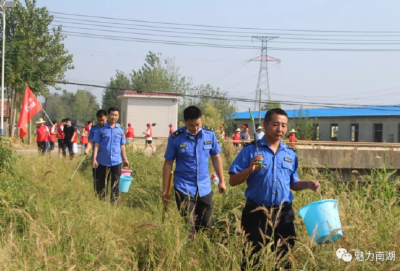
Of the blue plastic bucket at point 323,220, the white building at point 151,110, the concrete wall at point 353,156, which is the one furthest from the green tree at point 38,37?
the blue plastic bucket at point 323,220

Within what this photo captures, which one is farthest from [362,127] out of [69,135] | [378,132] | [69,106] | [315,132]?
[69,106]

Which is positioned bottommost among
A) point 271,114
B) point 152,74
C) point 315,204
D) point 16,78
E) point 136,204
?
point 136,204

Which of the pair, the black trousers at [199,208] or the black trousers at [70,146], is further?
the black trousers at [70,146]

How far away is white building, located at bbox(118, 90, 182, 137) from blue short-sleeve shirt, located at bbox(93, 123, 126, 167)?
3631cm

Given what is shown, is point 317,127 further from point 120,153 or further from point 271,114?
point 271,114

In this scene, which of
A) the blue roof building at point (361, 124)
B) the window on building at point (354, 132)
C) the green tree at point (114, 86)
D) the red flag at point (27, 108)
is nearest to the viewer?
the red flag at point (27, 108)

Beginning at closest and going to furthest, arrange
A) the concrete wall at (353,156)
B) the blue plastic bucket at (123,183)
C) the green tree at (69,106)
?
1. the blue plastic bucket at (123,183)
2. the concrete wall at (353,156)
3. the green tree at (69,106)

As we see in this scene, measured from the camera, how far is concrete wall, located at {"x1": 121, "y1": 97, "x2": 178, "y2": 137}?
45250 mm

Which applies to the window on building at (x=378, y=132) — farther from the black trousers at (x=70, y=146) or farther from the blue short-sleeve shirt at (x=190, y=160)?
the blue short-sleeve shirt at (x=190, y=160)

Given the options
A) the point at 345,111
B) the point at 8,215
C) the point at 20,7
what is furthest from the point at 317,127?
the point at 8,215

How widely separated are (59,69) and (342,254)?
3618cm

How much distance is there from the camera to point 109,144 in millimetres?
8523

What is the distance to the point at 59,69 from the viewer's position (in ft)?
126

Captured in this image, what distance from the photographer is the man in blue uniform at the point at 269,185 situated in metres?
4.66
